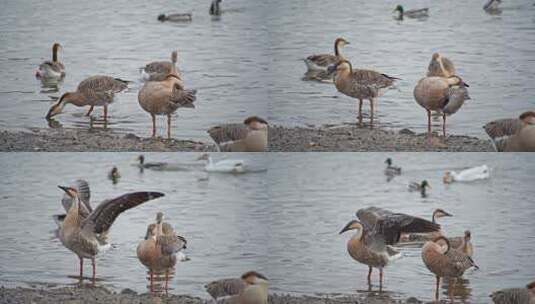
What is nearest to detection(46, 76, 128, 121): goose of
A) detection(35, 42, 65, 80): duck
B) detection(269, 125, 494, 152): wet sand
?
detection(269, 125, 494, 152): wet sand

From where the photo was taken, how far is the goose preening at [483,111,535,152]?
7.85m

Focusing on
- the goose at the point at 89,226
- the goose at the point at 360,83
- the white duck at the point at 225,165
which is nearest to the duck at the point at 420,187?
the white duck at the point at 225,165

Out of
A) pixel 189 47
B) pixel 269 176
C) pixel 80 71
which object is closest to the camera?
pixel 269 176

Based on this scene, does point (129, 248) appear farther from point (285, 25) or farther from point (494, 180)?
point (285, 25)

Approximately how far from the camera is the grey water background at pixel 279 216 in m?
7.90

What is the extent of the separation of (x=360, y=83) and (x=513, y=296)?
1.97m

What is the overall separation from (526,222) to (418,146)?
153 cm

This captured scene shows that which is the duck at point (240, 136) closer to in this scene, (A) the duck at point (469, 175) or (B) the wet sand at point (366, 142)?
(B) the wet sand at point (366, 142)

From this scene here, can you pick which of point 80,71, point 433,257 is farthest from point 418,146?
point 80,71

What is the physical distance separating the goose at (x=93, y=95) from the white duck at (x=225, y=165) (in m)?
0.89

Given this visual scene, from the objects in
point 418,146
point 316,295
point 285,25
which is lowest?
point 316,295

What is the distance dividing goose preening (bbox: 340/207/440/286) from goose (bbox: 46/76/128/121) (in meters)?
1.93

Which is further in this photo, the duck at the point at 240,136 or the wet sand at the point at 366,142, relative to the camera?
the wet sand at the point at 366,142

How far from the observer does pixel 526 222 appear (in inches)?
364
